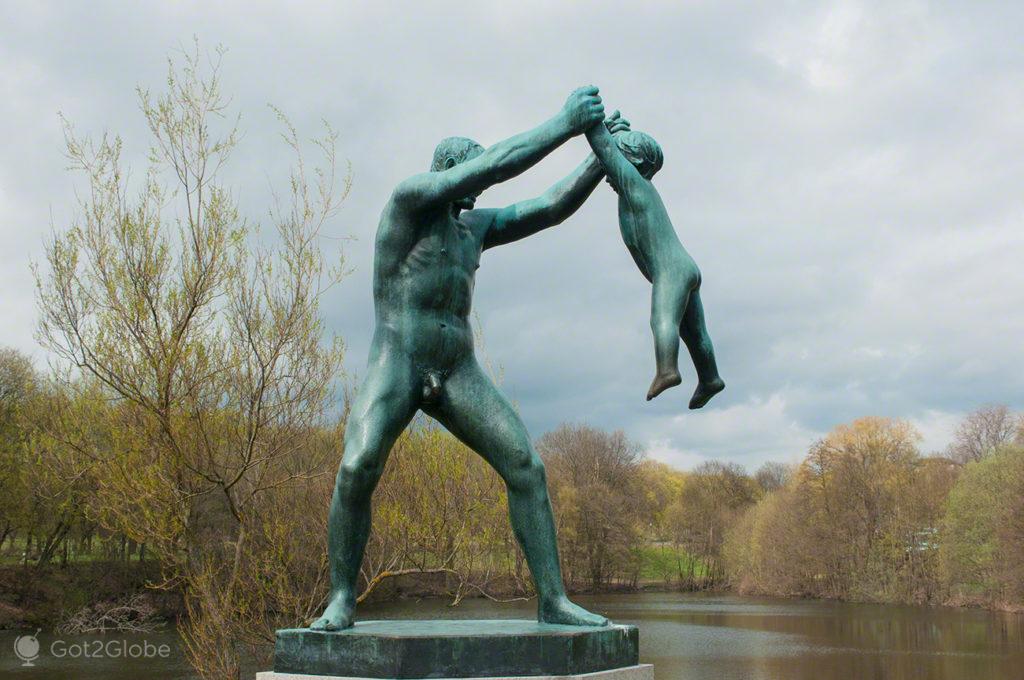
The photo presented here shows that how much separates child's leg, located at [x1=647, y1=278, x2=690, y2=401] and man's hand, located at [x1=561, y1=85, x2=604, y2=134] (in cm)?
74

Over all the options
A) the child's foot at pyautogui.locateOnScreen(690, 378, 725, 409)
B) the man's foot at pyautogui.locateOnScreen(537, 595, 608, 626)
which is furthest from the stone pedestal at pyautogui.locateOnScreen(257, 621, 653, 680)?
the child's foot at pyautogui.locateOnScreen(690, 378, 725, 409)

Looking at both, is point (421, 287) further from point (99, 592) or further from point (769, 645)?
point (99, 592)

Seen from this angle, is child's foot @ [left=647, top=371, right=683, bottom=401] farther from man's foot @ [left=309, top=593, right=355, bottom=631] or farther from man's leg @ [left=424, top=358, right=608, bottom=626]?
man's foot @ [left=309, top=593, right=355, bottom=631]

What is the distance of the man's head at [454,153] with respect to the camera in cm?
456

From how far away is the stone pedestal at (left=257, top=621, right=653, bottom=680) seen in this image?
3602 millimetres

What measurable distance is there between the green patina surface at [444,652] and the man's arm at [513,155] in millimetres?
1856

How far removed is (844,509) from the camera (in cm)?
4303

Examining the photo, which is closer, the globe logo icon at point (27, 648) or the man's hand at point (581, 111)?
the man's hand at point (581, 111)

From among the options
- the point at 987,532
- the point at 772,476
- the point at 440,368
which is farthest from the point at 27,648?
the point at 772,476

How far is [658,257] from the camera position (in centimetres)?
429

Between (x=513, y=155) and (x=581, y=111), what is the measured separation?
36 centimetres

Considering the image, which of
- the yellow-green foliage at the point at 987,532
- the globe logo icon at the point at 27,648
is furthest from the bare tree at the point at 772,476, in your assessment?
the globe logo icon at the point at 27,648

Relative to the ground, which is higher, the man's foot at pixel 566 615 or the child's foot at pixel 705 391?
the child's foot at pixel 705 391

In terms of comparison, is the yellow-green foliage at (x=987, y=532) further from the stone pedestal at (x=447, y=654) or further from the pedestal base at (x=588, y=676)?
the stone pedestal at (x=447, y=654)
